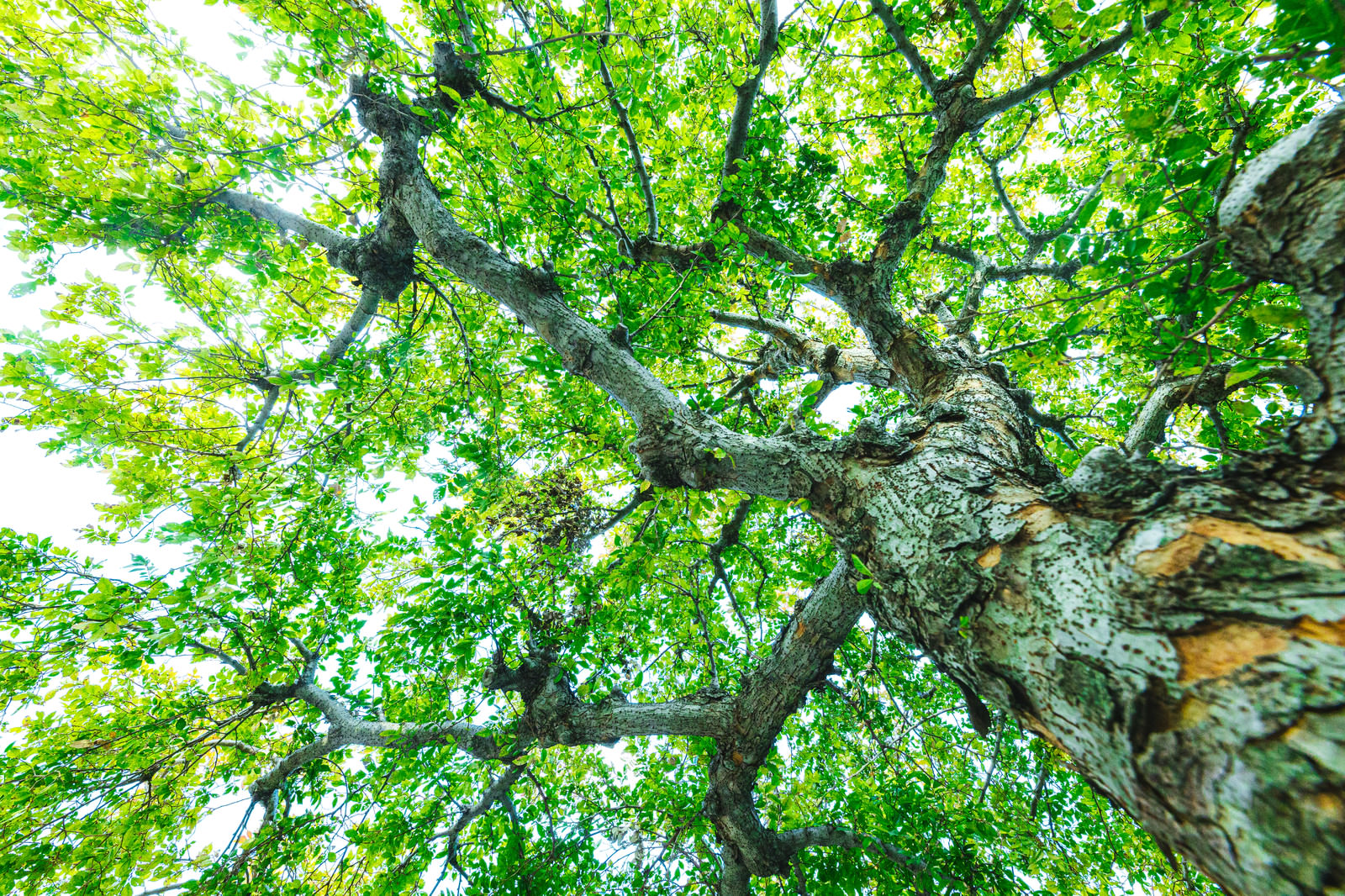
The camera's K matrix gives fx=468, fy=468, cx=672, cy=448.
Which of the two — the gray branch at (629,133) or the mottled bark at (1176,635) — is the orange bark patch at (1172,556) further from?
the gray branch at (629,133)

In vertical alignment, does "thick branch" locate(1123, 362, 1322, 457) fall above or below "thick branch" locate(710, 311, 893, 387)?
below

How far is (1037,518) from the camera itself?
1.71 meters

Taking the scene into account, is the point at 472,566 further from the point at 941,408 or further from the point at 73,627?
the point at 941,408

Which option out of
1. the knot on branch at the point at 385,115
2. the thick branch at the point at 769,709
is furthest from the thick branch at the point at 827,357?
the knot on branch at the point at 385,115

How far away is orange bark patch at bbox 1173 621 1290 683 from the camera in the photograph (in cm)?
104

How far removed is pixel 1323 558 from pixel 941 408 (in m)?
1.90

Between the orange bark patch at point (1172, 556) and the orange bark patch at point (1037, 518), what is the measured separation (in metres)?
0.30

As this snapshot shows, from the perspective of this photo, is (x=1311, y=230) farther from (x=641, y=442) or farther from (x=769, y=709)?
(x=769, y=709)

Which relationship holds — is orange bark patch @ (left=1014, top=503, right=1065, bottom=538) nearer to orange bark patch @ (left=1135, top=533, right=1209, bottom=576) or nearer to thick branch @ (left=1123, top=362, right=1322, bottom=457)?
orange bark patch @ (left=1135, top=533, right=1209, bottom=576)

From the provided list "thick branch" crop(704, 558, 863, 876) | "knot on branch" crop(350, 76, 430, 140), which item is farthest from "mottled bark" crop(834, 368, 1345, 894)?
"knot on branch" crop(350, 76, 430, 140)

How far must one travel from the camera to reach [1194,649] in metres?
1.13

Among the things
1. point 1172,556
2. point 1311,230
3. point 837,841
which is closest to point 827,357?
point 1311,230

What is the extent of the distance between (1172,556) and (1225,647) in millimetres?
270

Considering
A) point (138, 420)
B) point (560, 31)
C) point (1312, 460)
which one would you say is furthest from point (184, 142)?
point (1312, 460)
